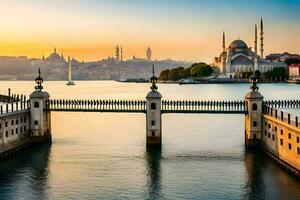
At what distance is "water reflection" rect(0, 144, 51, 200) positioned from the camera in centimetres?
3541

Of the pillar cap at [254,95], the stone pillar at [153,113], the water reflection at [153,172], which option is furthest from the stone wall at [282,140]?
the stone pillar at [153,113]

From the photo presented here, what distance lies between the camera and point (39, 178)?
3953 cm

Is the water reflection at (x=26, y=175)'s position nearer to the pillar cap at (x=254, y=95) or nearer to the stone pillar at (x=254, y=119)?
the stone pillar at (x=254, y=119)

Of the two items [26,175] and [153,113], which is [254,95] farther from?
[26,175]

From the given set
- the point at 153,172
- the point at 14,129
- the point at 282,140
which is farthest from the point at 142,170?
the point at 14,129

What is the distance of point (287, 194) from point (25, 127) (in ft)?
89.9

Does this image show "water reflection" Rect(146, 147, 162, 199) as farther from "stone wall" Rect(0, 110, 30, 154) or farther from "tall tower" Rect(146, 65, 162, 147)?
"stone wall" Rect(0, 110, 30, 154)

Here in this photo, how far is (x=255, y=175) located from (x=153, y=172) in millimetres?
7808

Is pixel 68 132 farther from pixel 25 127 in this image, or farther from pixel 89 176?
pixel 89 176

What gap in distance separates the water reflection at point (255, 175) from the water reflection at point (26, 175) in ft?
45.0

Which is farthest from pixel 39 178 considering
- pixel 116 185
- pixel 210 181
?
pixel 210 181

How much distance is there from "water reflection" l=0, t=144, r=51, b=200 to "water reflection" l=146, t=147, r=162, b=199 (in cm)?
719

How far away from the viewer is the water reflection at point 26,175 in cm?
3541

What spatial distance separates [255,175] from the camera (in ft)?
131
